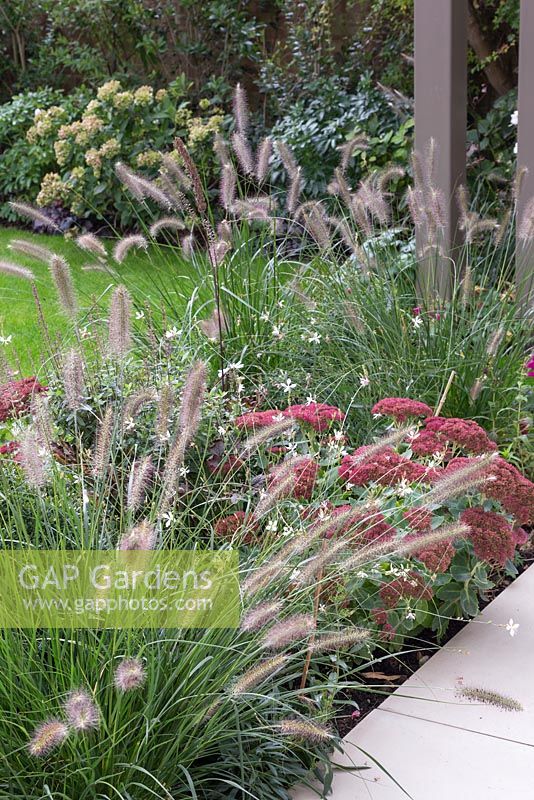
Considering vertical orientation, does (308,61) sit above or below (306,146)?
above

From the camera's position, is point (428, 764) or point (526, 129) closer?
point (428, 764)

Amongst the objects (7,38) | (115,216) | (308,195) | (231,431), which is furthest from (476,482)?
(7,38)

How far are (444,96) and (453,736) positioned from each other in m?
3.16

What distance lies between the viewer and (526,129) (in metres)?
4.71

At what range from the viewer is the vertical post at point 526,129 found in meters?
4.32

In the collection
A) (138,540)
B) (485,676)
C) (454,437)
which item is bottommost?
(485,676)

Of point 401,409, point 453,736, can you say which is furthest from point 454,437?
point 453,736

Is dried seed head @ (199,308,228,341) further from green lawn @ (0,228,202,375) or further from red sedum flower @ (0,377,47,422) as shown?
green lawn @ (0,228,202,375)

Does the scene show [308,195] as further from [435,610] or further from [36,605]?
[36,605]

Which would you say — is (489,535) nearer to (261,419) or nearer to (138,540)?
(261,419)

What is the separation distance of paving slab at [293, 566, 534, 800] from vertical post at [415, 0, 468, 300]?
6.66 feet

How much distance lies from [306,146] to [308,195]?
1.33ft

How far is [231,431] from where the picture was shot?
3.13 meters

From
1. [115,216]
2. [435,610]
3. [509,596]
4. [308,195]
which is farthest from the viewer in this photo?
[115,216]
